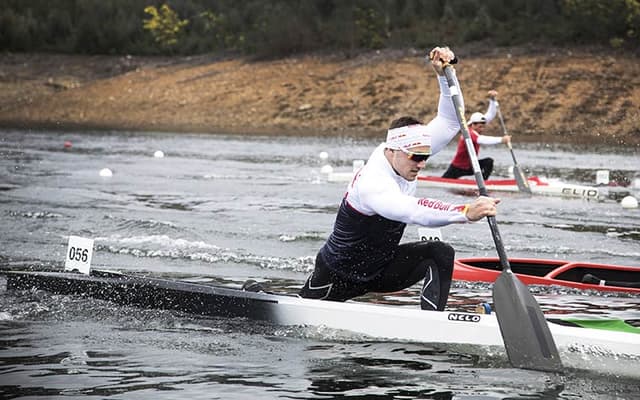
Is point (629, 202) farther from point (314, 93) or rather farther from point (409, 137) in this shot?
point (314, 93)

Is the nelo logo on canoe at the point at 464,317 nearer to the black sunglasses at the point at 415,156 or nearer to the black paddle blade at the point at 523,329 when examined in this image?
the black paddle blade at the point at 523,329

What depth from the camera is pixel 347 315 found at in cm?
1056

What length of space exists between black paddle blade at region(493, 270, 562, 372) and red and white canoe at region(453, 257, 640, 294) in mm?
3614

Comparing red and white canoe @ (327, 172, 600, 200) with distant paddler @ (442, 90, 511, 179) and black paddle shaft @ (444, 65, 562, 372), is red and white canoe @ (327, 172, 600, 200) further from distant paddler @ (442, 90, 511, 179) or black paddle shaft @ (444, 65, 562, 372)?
black paddle shaft @ (444, 65, 562, 372)

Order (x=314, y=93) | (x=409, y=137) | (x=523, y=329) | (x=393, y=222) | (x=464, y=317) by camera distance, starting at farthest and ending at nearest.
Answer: (x=314, y=93)
(x=393, y=222)
(x=464, y=317)
(x=409, y=137)
(x=523, y=329)

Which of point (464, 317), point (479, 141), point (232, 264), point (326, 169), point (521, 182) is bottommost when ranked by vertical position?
point (326, 169)

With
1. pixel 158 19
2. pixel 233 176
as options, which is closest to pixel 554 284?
pixel 233 176

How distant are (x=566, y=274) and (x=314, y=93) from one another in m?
34.3

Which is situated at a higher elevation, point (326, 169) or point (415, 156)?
point (415, 156)

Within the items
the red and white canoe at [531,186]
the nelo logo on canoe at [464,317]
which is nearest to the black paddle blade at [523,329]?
the nelo logo on canoe at [464,317]

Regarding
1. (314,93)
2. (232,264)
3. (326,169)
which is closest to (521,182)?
(326,169)

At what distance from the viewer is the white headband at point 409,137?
31.8 feet

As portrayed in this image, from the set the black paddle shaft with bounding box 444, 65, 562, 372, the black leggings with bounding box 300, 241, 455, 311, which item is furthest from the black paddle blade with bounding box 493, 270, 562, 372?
the black leggings with bounding box 300, 241, 455, 311

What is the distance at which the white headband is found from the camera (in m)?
9.70
